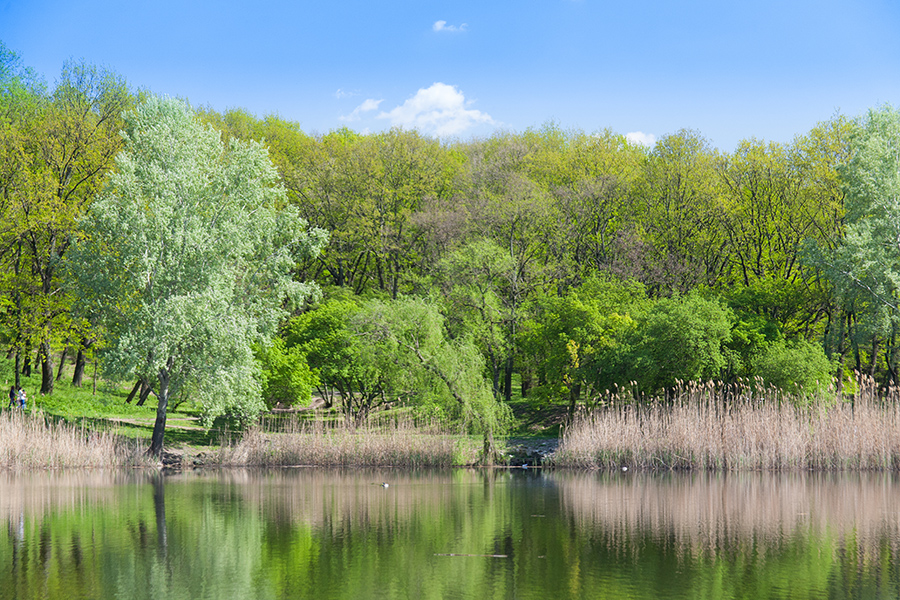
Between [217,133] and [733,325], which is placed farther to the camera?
[733,325]

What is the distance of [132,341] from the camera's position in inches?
1234

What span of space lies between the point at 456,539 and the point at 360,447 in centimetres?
1480

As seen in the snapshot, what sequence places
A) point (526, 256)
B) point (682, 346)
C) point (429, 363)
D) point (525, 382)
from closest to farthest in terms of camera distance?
point (429, 363)
point (682, 346)
point (526, 256)
point (525, 382)

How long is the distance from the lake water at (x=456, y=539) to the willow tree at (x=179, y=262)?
296 inches

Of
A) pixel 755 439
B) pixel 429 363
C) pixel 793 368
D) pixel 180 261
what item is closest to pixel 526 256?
pixel 793 368

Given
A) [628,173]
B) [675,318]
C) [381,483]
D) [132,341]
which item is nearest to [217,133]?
[132,341]

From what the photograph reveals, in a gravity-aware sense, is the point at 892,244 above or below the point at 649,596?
above

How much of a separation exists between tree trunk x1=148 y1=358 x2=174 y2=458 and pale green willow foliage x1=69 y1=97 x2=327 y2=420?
107 millimetres

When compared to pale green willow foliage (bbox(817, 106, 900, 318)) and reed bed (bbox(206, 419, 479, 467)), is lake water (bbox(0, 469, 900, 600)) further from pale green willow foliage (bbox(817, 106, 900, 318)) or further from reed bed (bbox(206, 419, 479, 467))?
pale green willow foliage (bbox(817, 106, 900, 318))

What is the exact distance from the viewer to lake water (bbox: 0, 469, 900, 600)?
11.2m

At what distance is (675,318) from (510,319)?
11702 mm

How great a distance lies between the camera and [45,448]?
27.5m

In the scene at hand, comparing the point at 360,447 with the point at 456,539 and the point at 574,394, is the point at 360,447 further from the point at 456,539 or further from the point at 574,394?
the point at 456,539

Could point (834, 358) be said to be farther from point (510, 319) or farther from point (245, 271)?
point (245, 271)
